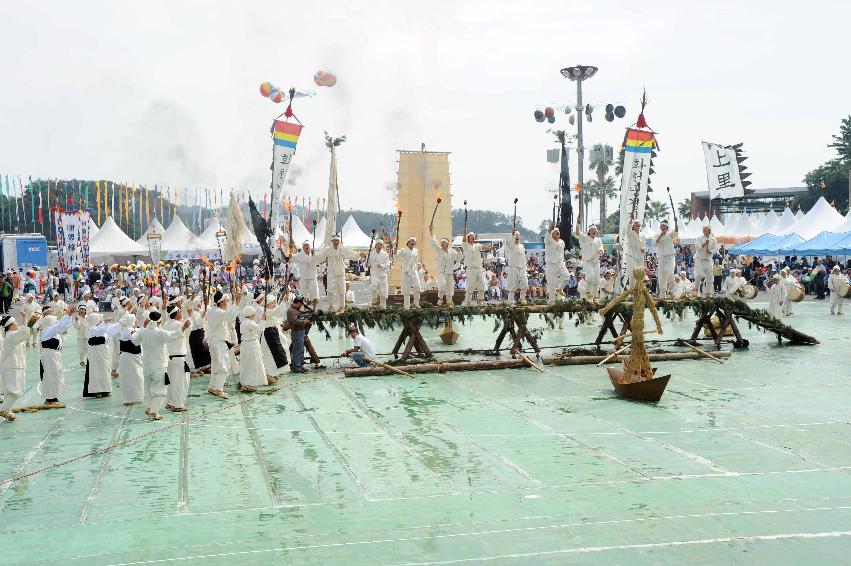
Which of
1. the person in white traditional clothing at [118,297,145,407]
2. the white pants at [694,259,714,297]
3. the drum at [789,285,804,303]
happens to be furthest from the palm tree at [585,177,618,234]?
the person in white traditional clothing at [118,297,145,407]

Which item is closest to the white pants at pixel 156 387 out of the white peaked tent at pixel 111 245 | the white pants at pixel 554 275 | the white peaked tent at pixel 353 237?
the white pants at pixel 554 275

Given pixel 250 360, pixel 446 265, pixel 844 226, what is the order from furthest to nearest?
pixel 844 226 < pixel 446 265 < pixel 250 360

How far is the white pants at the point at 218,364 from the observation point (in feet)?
50.0

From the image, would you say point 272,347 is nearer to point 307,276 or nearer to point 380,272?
point 307,276

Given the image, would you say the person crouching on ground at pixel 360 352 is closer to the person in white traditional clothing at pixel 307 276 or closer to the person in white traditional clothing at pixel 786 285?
the person in white traditional clothing at pixel 307 276

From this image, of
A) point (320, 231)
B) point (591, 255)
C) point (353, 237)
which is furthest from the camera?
point (320, 231)

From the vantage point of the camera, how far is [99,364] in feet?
50.5

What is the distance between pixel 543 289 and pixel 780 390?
37.9ft

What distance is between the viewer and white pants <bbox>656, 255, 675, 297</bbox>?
20281 mm

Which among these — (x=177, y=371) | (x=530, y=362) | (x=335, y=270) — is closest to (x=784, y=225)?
(x=530, y=362)

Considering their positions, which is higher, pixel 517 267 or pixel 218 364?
pixel 517 267

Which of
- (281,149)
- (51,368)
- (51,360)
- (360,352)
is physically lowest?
(360,352)

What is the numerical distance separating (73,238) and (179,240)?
29.8 feet

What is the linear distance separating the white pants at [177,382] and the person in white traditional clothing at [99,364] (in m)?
2.23
